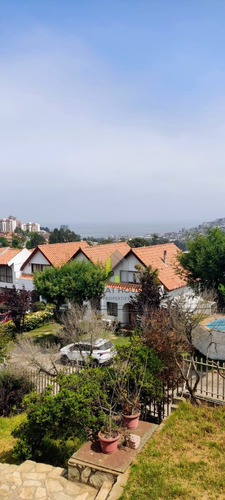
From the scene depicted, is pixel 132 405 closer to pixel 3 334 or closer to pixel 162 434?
pixel 162 434

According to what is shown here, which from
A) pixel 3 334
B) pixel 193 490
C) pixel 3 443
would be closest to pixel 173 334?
pixel 193 490

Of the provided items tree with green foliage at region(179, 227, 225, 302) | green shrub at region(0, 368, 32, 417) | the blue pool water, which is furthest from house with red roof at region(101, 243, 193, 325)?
Answer: green shrub at region(0, 368, 32, 417)

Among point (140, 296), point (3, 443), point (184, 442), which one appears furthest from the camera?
point (140, 296)

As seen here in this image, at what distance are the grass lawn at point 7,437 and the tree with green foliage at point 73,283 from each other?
10.7 meters

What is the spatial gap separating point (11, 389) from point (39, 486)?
24.5ft

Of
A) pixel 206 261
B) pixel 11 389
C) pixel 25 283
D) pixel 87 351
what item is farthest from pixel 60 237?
pixel 11 389

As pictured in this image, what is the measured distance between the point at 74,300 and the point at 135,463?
57.1ft

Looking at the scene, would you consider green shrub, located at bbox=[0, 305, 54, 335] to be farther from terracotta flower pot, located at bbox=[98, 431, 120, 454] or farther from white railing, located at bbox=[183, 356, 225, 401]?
terracotta flower pot, located at bbox=[98, 431, 120, 454]

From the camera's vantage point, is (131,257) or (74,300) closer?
(74,300)

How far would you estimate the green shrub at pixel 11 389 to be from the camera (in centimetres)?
1344

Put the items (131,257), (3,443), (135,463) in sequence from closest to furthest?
(135,463) → (3,443) → (131,257)

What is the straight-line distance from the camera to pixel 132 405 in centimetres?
819

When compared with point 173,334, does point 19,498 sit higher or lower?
lower

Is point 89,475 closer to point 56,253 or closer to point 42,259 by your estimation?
point 42,259
